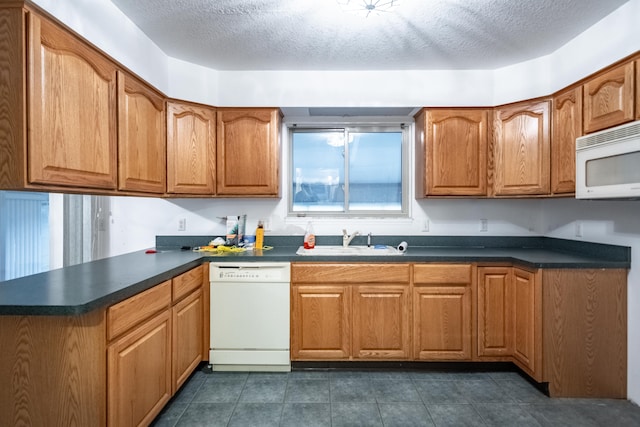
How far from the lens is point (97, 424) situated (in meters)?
1.37

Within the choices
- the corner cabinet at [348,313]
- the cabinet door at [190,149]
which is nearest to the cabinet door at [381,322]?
the corner cabinet at [348,313]

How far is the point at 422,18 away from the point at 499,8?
1.43ft

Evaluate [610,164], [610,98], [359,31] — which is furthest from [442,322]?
[359,31]

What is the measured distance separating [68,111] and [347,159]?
2127mm

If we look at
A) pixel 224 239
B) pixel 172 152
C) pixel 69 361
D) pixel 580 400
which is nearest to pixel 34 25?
pixel 172 152

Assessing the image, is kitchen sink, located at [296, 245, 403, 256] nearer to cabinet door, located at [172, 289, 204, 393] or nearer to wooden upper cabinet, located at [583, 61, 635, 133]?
cabinet door, located at [172, 289, 204, 393]

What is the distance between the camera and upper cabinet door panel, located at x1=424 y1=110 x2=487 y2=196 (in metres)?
2.68

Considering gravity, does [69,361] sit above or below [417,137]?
below

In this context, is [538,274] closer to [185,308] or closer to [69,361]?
[185,308]

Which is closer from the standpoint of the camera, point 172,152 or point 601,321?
point 601,321

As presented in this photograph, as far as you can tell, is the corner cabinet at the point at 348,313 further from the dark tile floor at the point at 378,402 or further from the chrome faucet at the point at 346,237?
the chrome faucet at the point at 346,237

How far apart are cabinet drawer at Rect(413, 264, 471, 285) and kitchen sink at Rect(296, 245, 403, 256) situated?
24 centimetres

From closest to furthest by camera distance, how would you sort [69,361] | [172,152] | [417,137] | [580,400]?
[69,361], [580,400], [172,152], [417,137]

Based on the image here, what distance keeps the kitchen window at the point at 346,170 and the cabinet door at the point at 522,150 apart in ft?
2.69
